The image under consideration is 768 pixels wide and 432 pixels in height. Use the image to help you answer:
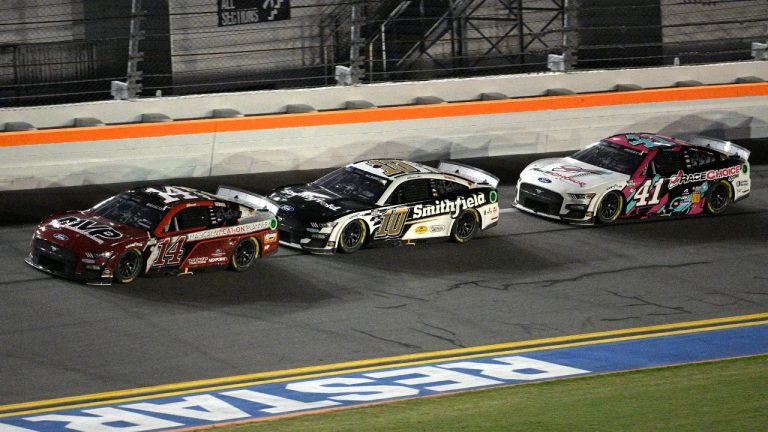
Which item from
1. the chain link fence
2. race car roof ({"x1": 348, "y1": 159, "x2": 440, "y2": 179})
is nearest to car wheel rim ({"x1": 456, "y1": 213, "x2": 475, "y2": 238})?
race car roof ({"x1": 348, "y1": 159, "x2": 440, "y2": 179})

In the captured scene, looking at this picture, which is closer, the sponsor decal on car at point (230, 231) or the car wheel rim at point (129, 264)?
the car wheel rim at point (129, 264)

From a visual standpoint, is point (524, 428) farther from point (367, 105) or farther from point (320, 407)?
point (367, 105)

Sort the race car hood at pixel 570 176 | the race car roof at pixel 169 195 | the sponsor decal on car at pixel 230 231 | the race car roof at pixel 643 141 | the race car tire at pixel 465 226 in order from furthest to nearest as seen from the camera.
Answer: the race car roof at pixel 643 141 → the race car hood at pixel 570 176 → the race car tire at pixel 465 226 → the race car roof at pixel 169 195 → the sponsor decal on car at pixel 230 231

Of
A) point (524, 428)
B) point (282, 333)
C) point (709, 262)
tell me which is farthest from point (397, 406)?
point (709, 262)

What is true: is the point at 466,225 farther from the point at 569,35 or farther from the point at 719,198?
the point at 569,35

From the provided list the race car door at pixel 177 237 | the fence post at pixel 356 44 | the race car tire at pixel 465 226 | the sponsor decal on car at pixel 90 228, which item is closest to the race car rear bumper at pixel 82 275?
the sponsor decal on car at pixel 90 228

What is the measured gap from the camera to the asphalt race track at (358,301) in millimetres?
13336

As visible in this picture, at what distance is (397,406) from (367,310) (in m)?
3.40

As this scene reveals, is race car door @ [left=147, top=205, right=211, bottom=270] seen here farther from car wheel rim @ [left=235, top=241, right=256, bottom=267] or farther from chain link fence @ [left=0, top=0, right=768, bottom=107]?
chain link fence @ [left=0, top=0, right=768, bottom=107]

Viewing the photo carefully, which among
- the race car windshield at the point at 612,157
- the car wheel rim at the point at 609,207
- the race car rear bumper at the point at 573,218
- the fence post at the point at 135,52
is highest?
the fence post at the point at 135,52

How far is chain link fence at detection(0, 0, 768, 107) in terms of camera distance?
19.9 m

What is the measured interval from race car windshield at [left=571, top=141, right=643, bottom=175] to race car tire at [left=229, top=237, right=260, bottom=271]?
6188mm

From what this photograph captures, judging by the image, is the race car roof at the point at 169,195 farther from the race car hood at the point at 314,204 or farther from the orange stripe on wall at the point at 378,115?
the orange stripe on wall at the point at 378,115

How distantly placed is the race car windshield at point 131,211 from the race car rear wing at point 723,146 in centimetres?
926
